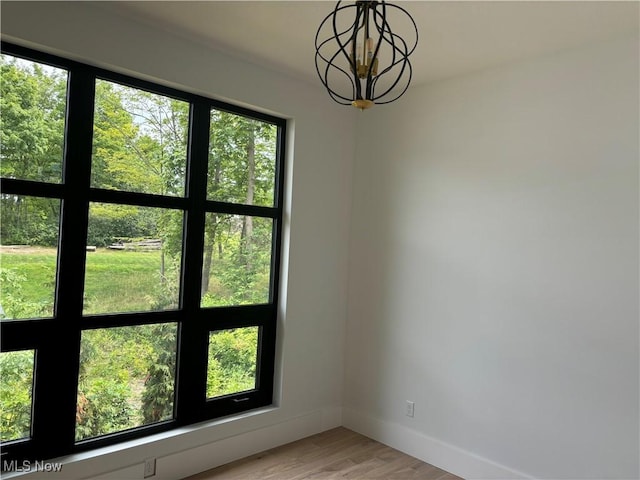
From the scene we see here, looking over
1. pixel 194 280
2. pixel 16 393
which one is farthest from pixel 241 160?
pixel 16 393

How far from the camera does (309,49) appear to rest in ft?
9.37

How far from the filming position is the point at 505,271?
2885 millimetres

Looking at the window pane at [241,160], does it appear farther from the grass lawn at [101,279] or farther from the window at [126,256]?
the grass lawn at [101,279]

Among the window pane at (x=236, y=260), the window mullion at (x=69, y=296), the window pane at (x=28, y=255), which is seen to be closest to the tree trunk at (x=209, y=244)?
the window pane at (x=236, y=260)

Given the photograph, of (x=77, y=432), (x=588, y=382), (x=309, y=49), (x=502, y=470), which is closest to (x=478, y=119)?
(x=309, y=49)

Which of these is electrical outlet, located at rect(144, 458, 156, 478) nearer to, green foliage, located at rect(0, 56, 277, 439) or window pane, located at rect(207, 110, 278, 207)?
green foliage, located at rect(0, 56, 277, 439)

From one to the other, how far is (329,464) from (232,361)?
3.05 feet

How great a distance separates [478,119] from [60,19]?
245 cm

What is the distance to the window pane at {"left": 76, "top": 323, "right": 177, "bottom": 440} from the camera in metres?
2.54

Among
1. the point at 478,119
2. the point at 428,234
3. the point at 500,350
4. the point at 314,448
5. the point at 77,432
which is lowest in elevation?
the point at 314,448

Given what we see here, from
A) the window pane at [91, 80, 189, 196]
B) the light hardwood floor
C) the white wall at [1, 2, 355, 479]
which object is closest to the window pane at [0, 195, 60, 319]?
the window pane at [91, 80, 189, 196]

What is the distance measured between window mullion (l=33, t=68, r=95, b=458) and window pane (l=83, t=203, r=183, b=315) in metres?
0.07

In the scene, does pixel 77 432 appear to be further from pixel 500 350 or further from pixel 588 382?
pixel 588 382

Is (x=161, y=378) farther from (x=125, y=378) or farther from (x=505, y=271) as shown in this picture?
(x=505, y=271)
